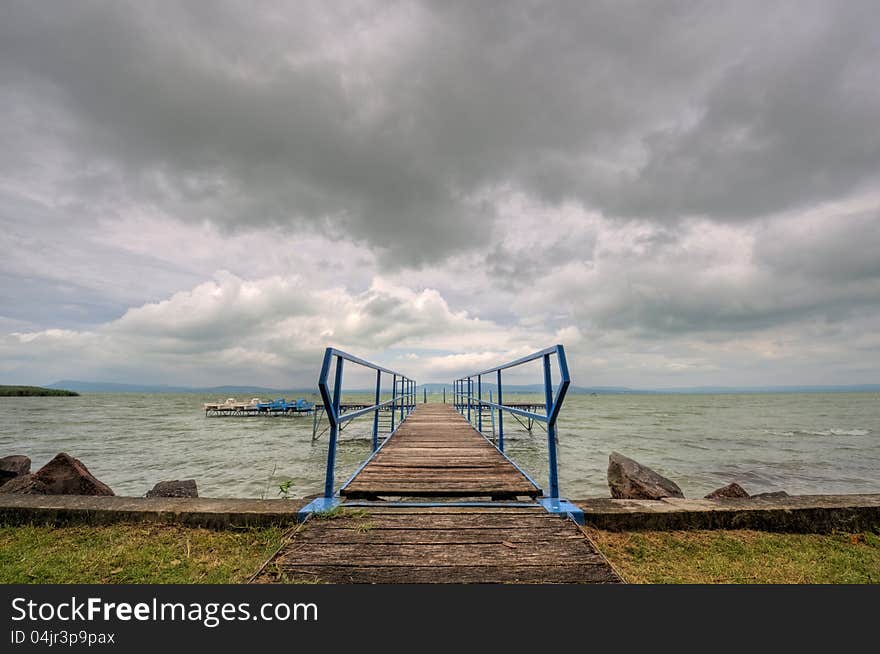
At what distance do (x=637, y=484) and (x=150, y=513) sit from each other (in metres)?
6.02

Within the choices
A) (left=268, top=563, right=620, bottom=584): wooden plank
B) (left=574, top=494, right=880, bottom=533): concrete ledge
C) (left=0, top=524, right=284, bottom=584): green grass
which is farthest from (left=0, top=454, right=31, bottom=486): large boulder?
(left=574, top=494, right=880, bottom=533): concrete ledge

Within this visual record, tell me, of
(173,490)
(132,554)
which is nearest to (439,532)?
(132,554)

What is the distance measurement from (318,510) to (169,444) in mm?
18420

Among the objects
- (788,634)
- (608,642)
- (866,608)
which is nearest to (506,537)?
(608,642)

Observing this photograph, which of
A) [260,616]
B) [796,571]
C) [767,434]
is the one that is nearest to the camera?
[260,616]

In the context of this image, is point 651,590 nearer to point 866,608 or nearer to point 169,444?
point 866,608

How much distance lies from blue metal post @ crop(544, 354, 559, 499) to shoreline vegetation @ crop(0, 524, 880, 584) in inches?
22.5

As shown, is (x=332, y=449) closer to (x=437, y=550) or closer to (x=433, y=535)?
(x=433, y=535)

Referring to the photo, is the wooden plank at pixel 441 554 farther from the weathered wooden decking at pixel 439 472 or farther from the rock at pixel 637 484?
the rock at pixel 637 484

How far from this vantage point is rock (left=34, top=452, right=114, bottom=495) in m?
4.98

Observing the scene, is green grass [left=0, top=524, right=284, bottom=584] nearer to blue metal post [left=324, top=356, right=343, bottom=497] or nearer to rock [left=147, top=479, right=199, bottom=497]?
blue metal post [left=324, top=356, right=343, bottom=497]

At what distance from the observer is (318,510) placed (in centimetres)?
299

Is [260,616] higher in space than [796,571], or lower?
higher

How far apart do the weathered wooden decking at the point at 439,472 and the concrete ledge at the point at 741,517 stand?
67cm
